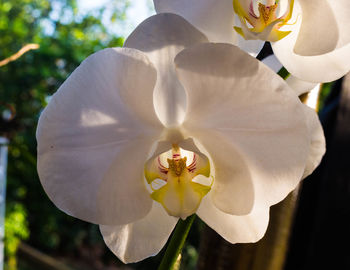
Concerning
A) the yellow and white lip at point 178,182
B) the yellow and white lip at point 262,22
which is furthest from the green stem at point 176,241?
the yellow and white lip at point 262,22

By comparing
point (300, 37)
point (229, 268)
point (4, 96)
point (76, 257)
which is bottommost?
point (76, 257)

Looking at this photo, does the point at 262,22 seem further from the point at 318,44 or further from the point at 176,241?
the point at 176,241

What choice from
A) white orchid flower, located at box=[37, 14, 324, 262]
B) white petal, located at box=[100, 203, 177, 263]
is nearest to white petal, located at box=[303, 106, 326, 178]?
white orchid flower, located at box=[37, 14, 324, 262]

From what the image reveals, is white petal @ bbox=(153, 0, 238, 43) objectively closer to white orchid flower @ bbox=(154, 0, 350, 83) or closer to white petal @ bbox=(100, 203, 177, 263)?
white orchid flower @ bbox=(154, 0, 350, 83)

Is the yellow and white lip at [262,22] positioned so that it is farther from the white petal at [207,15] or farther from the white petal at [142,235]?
the white petal at [142,235]

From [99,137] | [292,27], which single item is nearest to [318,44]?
[292,27]

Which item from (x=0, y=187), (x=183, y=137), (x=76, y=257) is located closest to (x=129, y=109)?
(x=183, y=137)

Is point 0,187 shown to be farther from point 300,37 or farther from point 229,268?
point 300,37
